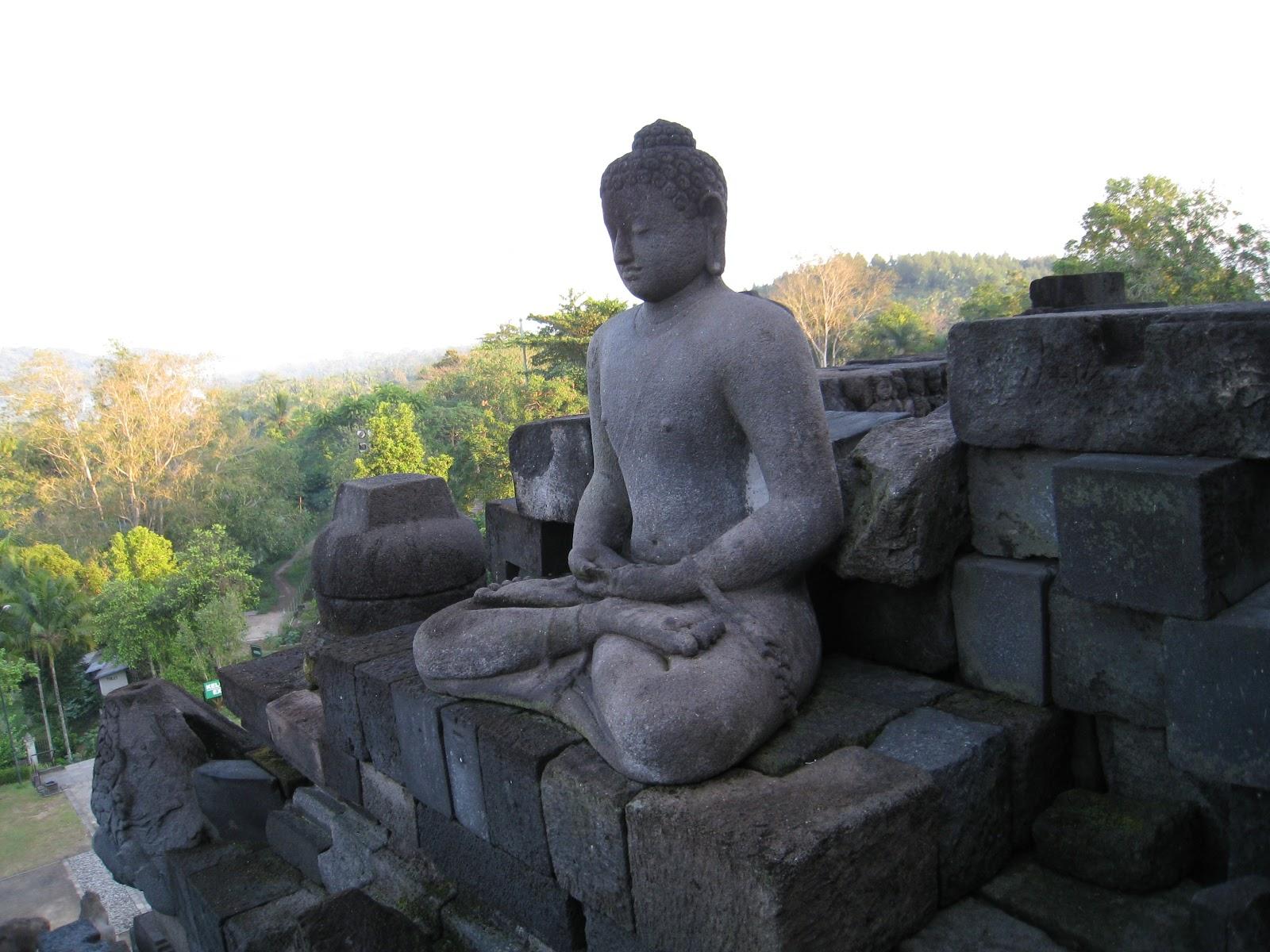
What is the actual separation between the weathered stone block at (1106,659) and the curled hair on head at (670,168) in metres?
1.48

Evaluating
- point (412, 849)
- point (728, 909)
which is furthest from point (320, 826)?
point (728, 909)

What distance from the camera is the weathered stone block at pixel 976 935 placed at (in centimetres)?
213

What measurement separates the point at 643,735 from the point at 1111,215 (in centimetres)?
2583

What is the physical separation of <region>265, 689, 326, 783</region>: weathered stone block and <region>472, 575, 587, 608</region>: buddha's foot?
1.28 meters

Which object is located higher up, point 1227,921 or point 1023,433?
point 1023,433

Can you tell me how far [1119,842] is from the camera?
228 centimetres

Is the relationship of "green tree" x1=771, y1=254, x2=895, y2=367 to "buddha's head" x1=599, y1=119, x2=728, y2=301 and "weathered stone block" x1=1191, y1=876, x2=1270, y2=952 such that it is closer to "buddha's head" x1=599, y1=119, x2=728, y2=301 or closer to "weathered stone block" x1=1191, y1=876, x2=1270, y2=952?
"buddha's head" x1=599, y1=119, x2=728, y2=301

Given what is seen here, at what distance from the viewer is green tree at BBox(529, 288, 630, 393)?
108ft

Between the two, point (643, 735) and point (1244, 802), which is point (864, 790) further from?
point (1244, 802)

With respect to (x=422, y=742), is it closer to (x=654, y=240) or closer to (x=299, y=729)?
(x=299, y=729)

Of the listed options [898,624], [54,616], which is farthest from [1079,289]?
[54,616]

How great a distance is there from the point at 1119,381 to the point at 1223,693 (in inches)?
29.6

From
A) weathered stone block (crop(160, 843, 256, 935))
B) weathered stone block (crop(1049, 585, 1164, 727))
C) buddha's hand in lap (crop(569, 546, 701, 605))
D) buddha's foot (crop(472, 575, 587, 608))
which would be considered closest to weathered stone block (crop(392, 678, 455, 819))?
buddha's foot (crop(472, 575, 587, 608))

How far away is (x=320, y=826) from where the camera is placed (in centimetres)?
403
